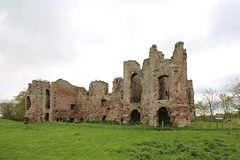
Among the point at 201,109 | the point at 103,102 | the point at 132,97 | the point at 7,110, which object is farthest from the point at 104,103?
the point at 7,110

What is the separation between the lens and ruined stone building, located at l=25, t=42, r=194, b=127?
67.7 ft

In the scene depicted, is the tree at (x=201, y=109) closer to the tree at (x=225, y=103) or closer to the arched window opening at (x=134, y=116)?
the tree at (x=225, y=103)

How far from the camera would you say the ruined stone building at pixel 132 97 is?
67.7 feet

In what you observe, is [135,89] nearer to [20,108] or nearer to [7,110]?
[20,108]

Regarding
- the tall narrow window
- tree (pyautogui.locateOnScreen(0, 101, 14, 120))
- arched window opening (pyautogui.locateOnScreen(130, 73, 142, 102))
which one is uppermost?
arched window opening (pyautogui.locateOnScreen(130, 73, 142, 102))

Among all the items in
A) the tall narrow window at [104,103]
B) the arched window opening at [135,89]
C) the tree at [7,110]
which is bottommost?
the tree at [7,110]

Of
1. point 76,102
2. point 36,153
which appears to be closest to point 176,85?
point 36,153

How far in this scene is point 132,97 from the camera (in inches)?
1141

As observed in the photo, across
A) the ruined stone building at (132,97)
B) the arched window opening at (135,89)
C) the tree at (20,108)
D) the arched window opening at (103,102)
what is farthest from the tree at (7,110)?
the arched window opening at (135,89)

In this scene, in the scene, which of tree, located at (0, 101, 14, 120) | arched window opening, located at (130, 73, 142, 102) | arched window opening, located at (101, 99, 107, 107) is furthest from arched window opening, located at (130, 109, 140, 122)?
tree, located at (0, 101, 14, 120)

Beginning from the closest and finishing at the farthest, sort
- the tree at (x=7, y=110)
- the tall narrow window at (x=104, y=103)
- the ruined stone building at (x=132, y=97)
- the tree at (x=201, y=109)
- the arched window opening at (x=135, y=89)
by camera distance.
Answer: the ruined stone building at (x=132, y=97)
the arched window opening at (x=135, y=89)
the tall narrow window at (x=104, y=103)
the tree at (x=201, y=109)
the tree at (x=7, y=110)

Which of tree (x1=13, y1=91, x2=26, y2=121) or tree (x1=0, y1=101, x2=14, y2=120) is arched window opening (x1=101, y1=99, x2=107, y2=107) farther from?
tree (x1=0, y1=101, x2=14, y2=120)

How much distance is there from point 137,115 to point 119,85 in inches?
234

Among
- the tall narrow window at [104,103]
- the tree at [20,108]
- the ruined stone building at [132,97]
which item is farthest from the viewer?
the tree at [20,108]
